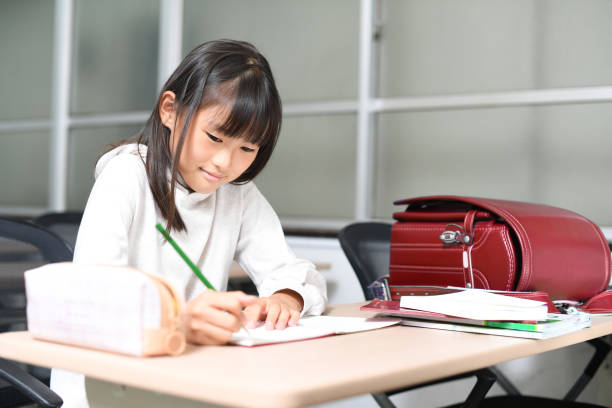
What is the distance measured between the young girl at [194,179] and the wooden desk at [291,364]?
0.20 metres

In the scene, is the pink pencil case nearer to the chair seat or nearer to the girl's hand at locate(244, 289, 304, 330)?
the girl's hand at locate(244, 289, 304, 330)

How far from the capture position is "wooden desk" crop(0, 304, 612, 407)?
608mm

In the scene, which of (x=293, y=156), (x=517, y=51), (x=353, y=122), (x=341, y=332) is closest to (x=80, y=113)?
(x=293, y=156)

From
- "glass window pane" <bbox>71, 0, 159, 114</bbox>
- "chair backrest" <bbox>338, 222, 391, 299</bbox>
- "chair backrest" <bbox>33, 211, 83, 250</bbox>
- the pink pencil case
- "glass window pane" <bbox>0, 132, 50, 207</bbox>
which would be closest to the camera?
the pink pencil case

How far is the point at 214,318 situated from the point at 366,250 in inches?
40.8

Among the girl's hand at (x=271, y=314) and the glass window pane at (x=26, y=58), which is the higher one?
the glass window pane at (x=26, y=58)

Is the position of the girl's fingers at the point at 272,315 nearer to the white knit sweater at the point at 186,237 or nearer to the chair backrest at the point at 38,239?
the white knit sweater at the point at 186,237

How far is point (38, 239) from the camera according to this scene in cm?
148

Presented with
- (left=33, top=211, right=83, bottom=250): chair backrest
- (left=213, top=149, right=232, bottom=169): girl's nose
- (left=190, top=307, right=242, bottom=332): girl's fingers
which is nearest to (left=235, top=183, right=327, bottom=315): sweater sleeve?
(left=213, top=149, right=232, bottom=169): girl's nose

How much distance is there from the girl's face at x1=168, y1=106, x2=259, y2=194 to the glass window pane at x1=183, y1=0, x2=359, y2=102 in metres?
2.06

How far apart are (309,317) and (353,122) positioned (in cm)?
207

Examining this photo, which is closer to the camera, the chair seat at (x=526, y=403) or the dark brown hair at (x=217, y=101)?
the dark brown hair at (x=217, y=101)

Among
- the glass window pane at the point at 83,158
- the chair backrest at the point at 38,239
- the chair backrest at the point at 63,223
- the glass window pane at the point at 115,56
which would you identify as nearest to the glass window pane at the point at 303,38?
the glass window pane at the point at 115,56

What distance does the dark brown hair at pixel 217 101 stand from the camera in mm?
1158
